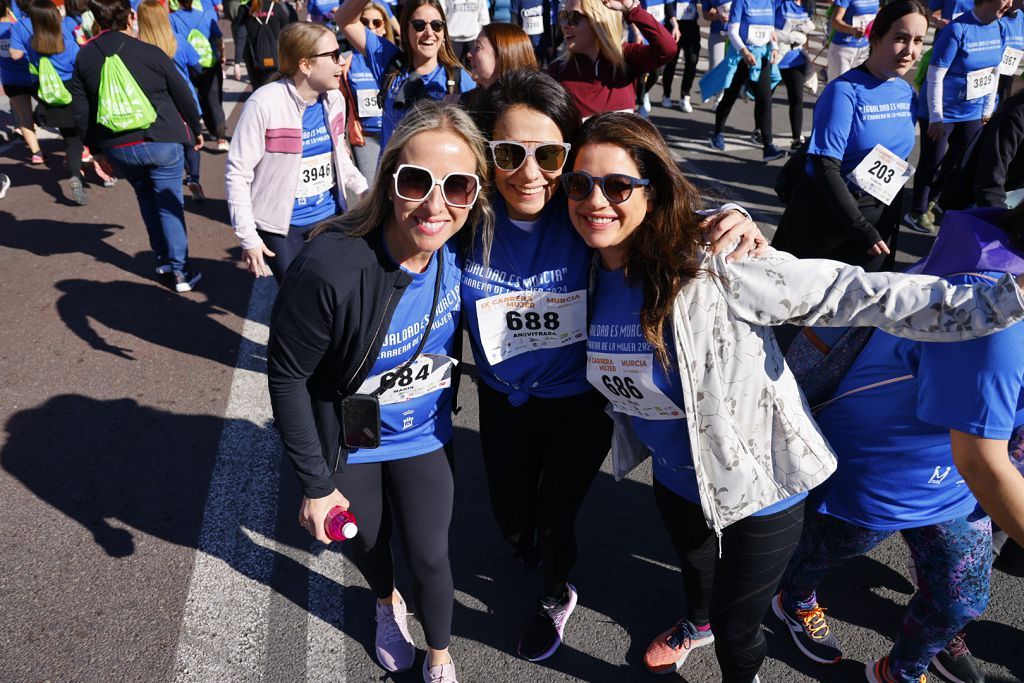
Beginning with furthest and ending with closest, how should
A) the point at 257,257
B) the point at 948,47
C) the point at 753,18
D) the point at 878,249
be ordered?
the point at 753,18 → the point at 948,47 → the point at 257,257 → the point at 878,249

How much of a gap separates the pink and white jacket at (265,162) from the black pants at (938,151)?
16.3ft

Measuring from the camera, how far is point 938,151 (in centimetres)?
606

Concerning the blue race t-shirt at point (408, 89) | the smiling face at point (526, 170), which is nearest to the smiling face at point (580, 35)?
the blue race t-shirt at point (408, 89)

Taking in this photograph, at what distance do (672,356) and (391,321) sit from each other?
0.75m

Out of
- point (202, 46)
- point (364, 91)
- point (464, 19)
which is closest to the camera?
point (364, 91)

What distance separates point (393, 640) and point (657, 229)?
1.70m

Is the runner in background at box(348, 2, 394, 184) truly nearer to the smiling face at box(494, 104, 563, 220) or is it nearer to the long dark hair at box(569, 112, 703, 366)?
the smiling face at box(494, 104, 563, 220)

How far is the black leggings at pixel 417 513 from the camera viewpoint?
228cm

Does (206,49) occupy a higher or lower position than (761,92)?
higher

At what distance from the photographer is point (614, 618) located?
2842mm

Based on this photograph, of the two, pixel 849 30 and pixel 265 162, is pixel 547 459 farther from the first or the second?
pixel 849 30

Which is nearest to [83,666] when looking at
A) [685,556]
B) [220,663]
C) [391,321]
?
[220,663]

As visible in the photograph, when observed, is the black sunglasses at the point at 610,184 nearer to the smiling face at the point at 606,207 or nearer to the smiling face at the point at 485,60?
the smiling face at the point at 606,207

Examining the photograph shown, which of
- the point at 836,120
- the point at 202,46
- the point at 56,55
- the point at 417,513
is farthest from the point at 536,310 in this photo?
the point at 202,46
